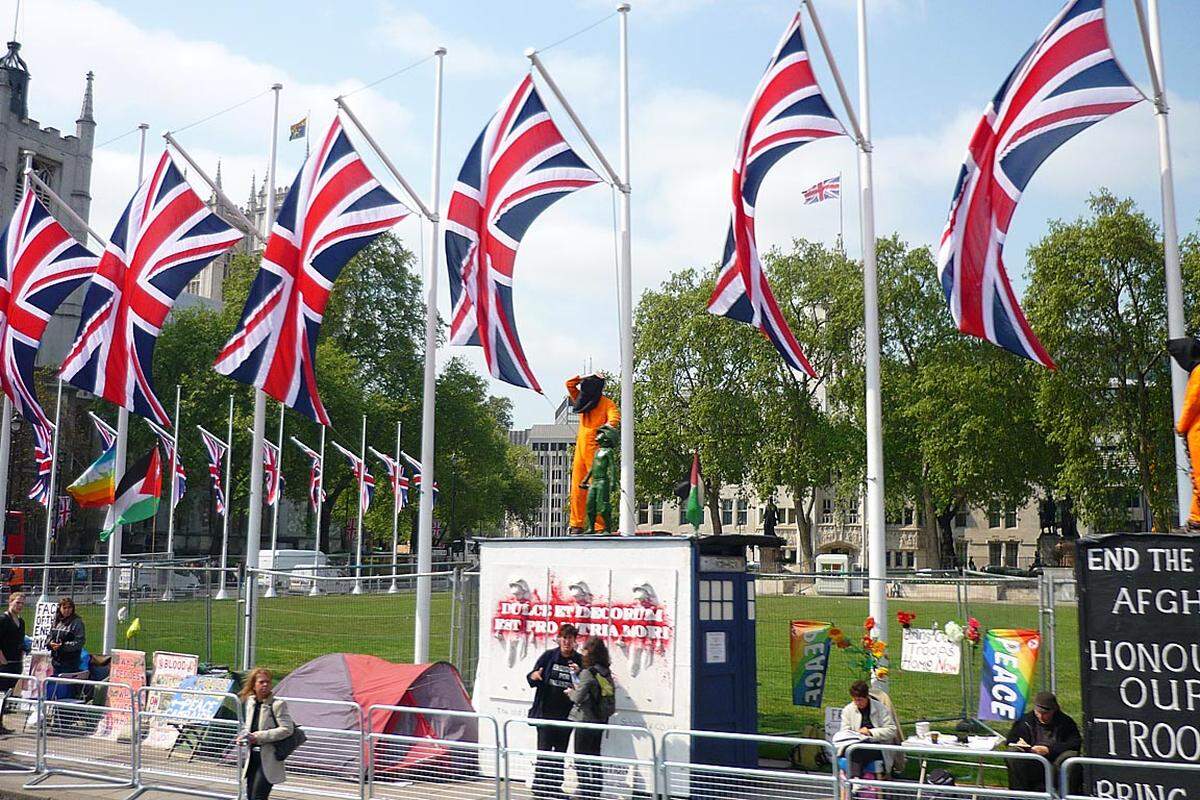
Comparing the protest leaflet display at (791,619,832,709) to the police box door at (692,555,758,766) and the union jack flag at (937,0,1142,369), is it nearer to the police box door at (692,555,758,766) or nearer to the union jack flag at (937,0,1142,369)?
the police box door at (692,555,758,766)

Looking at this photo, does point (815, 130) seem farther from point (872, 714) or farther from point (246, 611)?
point (246, 611)

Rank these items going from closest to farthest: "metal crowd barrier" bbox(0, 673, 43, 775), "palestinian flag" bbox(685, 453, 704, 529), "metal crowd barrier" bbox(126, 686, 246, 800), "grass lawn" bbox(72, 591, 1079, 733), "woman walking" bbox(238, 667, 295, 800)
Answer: "woman walking" bbox(238, 667, 295, 800)
"metal crowd barrier" bbox(126, 686, 246, 800)
"metal crowd barrier" bbox(0, 673, 43, 775)
"palestinian flag" bbox(685, 453, 704, 529)
"grass lawn" bbox(72, 591, 1079, 733)

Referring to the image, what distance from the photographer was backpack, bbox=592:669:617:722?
12.3m

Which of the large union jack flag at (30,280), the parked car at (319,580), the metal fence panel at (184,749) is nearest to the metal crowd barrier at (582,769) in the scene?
the metal fence panel at (184,749)

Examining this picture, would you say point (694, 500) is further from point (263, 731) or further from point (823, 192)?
point (823, 192)

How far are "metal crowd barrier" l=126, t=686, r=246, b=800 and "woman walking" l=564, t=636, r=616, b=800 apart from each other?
12.2 feet

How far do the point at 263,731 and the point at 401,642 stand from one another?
14.3 metres

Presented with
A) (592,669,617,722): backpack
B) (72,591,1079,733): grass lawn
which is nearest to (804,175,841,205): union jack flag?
(72,591,1079,733): grass lawn

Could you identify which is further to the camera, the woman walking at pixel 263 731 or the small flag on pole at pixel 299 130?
the small flag on pole at pixel 299 130

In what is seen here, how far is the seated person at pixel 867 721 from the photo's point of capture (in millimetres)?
11164

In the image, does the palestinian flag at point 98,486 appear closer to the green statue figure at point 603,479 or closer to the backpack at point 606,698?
the green statue figure at point 603,479

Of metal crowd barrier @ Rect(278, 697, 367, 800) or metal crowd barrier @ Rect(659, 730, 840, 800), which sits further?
metal crowd barrier @ Rect(278, 697, 367, 800)

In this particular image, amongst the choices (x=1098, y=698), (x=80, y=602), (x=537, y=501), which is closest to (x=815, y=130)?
(x=1098, y=698)

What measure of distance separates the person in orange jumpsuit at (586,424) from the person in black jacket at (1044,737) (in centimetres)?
662
